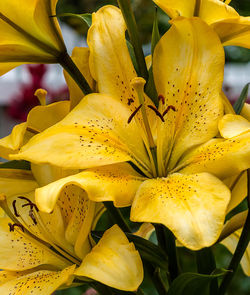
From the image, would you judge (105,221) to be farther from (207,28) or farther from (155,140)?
(207,28)

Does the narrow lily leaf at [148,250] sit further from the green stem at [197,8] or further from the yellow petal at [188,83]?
the green stem at [197,8]

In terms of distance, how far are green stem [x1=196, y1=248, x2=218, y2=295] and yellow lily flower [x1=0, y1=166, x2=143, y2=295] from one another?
Result: 0.13 metres

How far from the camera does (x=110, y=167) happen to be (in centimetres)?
57

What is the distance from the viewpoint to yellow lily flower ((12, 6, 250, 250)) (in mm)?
514

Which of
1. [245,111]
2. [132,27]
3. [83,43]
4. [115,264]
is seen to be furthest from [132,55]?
[83,43]

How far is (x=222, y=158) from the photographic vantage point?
538 millimetres

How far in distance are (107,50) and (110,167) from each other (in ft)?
0.44

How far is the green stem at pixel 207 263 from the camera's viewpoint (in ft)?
2.17

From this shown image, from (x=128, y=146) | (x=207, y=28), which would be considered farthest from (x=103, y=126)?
(x=207, y=28)

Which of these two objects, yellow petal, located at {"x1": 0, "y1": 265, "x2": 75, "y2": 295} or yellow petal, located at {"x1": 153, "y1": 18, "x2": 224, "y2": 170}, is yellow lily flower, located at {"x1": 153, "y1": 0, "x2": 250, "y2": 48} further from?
yellow petal, located at {"x1": 0, "y1": 265, "x2": 75, "y2": 295}

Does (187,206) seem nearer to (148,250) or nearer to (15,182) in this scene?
(148,250)

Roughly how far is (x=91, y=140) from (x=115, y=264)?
0.13 meters

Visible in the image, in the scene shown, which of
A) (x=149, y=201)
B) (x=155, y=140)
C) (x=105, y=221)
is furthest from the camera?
(x=105, y=221)

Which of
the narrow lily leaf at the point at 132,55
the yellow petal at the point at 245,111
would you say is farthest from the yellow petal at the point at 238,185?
the narrow lily leaf at the point at 132,55
